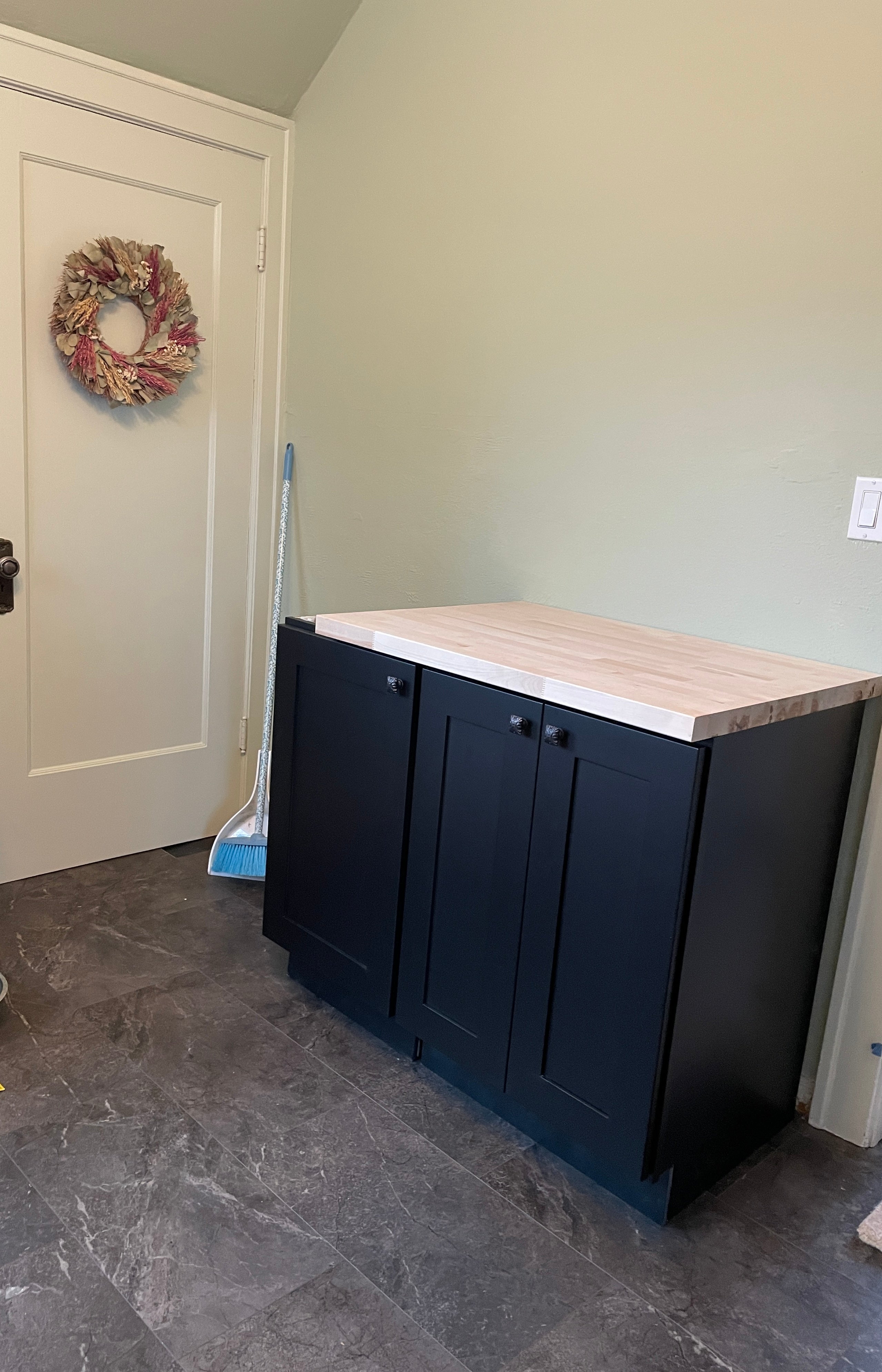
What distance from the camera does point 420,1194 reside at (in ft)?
5.45

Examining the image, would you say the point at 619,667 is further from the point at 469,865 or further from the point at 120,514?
the point at 120,514

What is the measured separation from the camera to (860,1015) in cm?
185

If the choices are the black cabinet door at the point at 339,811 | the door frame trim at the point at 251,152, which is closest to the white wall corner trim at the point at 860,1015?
the black cabinet door at the point at 339,811

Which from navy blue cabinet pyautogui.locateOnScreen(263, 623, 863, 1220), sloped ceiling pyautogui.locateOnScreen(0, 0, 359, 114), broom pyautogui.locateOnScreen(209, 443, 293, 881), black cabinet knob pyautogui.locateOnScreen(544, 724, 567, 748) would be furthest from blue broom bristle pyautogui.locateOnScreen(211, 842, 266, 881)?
sloped ceiling pyautogui.locateOnScreen(0, 0, 359, 114)

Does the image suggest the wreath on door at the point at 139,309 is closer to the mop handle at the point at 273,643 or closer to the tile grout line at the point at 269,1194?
the mop handle at the point at 273,643

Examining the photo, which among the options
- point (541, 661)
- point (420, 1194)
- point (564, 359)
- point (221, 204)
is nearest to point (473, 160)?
point (564, 359)

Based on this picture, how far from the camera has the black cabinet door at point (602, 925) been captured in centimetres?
148

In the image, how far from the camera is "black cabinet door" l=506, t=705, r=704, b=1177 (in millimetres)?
1482

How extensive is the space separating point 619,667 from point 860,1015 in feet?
2.60

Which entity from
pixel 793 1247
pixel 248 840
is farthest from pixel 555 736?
pixel 248 840

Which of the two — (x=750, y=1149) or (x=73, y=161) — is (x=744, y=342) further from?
(x=73, y=161)

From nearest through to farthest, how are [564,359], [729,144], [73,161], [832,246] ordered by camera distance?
1. [832,246]
2. [729,144]
3. [564,359]
4. [73,161]

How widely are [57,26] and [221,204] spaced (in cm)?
53

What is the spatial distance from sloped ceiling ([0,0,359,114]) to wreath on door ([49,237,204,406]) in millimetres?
431
